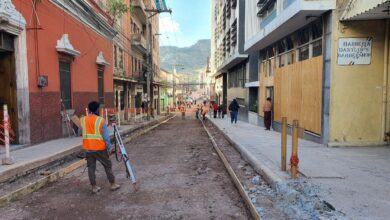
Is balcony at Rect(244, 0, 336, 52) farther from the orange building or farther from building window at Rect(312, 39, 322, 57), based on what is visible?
the orange building

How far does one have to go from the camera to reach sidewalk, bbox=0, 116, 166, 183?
7.19 meters

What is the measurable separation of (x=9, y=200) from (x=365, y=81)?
30.9 ft

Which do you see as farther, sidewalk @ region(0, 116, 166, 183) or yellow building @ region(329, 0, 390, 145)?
yellow building @ region(329, 0, 390, 145)

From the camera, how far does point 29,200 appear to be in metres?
5.93

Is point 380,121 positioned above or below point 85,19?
below

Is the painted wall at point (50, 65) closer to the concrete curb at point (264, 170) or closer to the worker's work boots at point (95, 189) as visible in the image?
the worker's work boots at point (95, 189)

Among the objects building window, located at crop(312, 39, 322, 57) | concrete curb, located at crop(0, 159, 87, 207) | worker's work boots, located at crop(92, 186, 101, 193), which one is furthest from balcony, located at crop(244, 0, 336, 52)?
concrete curb, located at crop(0, 159, 87, 207)

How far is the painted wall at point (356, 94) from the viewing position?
964 centimetres

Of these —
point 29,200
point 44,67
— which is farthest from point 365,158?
point 44,67

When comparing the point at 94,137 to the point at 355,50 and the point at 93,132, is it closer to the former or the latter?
the point at 93,132

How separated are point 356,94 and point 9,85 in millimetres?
10502

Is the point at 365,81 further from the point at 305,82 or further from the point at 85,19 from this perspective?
the point at 85,19

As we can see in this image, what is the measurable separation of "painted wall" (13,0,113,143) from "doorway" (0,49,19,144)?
53cm

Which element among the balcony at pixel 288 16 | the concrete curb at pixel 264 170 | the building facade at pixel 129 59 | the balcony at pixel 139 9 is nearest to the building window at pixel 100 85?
the building facade at pixel 129 59
